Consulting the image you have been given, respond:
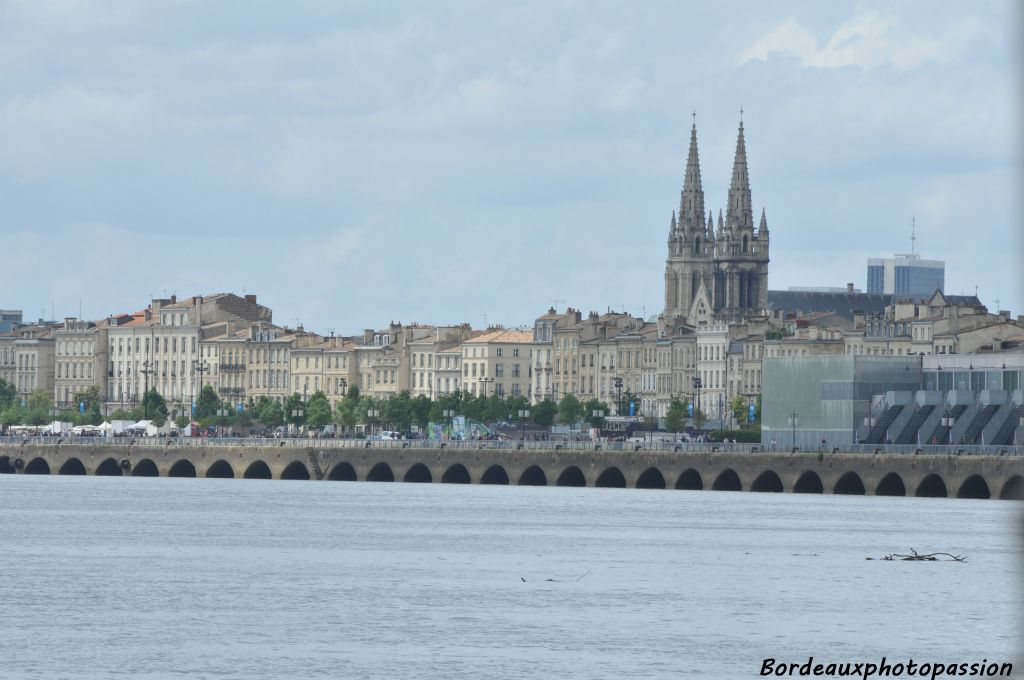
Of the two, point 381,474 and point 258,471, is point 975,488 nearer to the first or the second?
point 381,474

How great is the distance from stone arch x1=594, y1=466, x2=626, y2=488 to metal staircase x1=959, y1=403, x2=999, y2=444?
22.7 meters

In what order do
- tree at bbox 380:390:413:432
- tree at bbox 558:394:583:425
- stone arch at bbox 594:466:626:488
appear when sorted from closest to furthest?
stone arch at bbox 594:466:626:488 < tree at bbox 558:394:583:425 < tree at bbox 380:390:413:432

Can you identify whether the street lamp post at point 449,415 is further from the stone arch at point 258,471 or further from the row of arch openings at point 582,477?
the stone arch at point 258,471

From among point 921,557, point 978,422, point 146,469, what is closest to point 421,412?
point 146,469

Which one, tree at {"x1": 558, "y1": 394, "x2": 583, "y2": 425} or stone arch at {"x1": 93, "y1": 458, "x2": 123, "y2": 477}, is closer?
stone arch at {"x1": 93, "y1": 458, "x2": 123, "y2": 477}

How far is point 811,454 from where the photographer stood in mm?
130375

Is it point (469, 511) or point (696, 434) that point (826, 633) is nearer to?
point (469, 511)

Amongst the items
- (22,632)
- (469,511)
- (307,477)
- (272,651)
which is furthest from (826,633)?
(307,477)

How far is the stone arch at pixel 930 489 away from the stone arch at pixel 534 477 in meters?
27.5

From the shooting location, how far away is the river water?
59.7 metres

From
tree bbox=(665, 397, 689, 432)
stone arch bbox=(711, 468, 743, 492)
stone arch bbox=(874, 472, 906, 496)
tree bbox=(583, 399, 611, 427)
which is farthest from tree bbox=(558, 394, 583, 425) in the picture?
stone arch bbox=(874, 472, 906, 496)

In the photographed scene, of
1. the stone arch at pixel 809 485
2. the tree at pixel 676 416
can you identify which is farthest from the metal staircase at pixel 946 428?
the tree at pixel 676 416

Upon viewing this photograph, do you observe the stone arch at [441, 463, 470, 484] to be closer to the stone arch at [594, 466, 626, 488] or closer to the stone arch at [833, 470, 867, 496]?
the stone arch at [594, 466, 626, 488]

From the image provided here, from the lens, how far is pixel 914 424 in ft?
447
